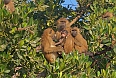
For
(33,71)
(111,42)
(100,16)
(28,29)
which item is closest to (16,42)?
(28,29)

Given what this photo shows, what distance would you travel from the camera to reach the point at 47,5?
406 inches

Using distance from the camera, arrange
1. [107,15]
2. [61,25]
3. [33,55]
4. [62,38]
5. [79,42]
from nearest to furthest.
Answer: [33,55]
[62,38]
[79,42]
[107,15]
[61,25]

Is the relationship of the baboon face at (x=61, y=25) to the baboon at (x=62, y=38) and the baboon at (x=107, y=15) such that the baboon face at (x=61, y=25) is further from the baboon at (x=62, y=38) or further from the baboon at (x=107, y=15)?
the baboon at (x=107, y=15)

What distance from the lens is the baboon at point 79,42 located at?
8.08 meters

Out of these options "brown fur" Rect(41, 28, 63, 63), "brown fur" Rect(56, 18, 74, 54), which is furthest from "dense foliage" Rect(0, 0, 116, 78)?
"brown fur" Rect(41, 28, 63, 63)

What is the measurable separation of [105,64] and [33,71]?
64.4 inches

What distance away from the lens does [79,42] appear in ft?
27.6

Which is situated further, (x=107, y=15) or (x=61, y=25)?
(x=61, y=25)

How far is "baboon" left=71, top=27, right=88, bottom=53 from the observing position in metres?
8.08

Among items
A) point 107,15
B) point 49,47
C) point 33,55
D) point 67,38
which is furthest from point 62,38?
point 33,55

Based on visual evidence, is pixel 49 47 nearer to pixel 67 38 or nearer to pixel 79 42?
pixel 67 38

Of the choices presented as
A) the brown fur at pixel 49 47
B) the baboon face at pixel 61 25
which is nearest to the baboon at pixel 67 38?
the baboon face at pixel 61 25

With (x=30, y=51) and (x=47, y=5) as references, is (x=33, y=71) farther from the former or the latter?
(x=47, y=5)

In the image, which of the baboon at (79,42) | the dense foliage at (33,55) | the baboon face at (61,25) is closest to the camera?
the dense foliage at (33,55)
